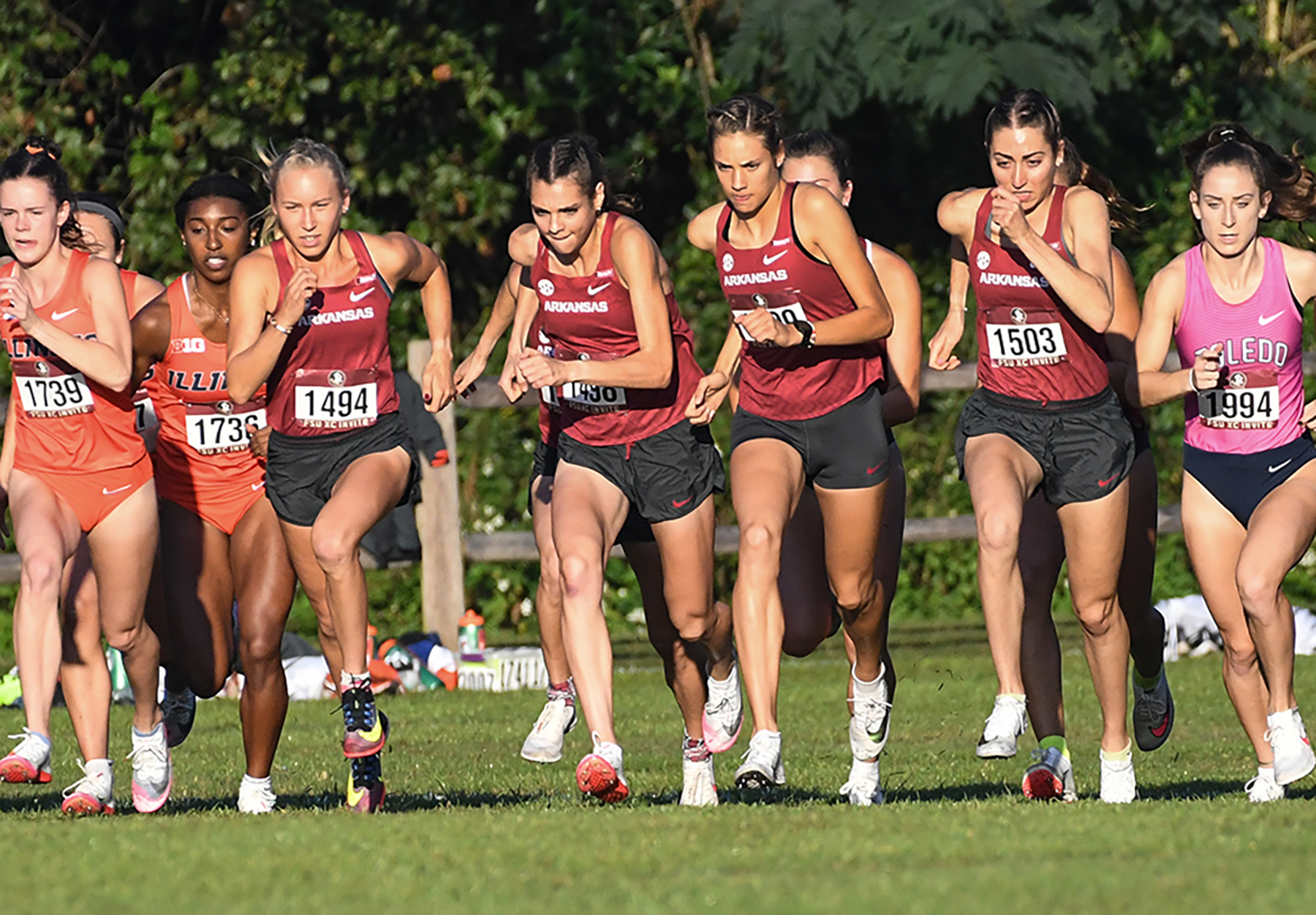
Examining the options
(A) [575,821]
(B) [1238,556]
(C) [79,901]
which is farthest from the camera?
(B) [1238,556]

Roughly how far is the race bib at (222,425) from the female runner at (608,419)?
1.18 metres

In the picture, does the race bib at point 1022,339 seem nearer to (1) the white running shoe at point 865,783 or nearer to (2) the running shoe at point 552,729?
(1) the white running shoe at point 865,783

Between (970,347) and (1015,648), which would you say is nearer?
(1015,648)

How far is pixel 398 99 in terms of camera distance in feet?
59.3

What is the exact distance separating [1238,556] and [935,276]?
10309 millimetres

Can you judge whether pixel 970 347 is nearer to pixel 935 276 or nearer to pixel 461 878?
pixel 935 276

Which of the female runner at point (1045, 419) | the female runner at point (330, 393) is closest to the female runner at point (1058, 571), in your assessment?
the female runner at point (1045, 419)

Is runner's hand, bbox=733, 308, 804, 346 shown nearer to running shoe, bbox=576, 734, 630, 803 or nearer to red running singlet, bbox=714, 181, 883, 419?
red running singlet, bbox=714, 181, 883, 419

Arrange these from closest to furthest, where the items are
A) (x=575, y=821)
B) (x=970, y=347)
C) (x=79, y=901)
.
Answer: (x=79, y=901) → (x=575, y=821) → (x=970, y=347)

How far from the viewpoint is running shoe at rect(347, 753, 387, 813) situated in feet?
24.8

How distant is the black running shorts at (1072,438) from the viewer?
7.79 metres

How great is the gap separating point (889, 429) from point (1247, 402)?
1.49 metres

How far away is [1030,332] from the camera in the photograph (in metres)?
7.86

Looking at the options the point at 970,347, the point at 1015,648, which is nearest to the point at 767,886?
the point at 1015,648
